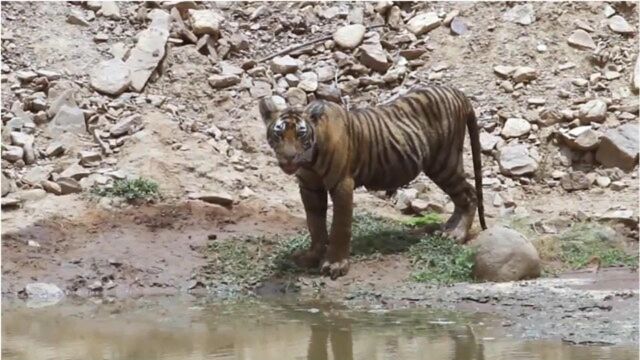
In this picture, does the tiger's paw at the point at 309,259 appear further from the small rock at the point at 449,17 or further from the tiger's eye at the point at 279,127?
the small rock at the point at 449,17

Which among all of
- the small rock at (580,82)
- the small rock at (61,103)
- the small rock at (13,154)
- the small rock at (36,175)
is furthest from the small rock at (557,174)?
the small rock at (13,154)

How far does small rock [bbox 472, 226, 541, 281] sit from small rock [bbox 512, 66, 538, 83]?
13.5 ft

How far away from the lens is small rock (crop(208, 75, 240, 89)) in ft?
38.8

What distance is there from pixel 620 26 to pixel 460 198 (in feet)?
14.3

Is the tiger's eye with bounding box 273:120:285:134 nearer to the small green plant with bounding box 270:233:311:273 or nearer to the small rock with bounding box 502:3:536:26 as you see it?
the small green plant with bounding box 270:233:311:273

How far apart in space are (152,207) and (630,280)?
396cm

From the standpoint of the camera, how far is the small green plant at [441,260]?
854 centimetres

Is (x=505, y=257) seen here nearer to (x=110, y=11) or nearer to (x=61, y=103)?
(x=61, y=103)

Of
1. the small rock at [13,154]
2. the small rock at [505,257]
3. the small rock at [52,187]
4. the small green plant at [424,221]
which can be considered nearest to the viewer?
the small rock at [505,257]

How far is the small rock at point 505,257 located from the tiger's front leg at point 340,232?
0.98m

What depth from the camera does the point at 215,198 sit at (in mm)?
9930

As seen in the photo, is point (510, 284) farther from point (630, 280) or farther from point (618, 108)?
point (618, 108)

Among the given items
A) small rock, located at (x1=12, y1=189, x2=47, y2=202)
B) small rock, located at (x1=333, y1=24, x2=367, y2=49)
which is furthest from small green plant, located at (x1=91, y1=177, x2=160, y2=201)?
small rock, located at (x1=333, y1=24, x2=367, y2=49)

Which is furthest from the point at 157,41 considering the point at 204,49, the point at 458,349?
the point at 458,349
